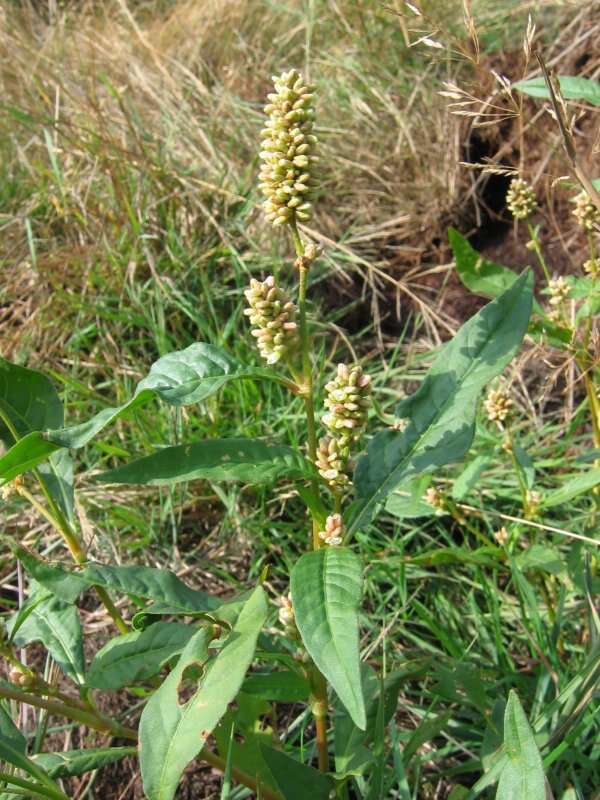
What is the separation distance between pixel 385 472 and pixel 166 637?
0.42 metres

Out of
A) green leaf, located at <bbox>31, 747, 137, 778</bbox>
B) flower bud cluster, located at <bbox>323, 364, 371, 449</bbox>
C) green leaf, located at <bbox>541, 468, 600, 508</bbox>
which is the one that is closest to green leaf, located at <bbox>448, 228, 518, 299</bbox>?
green leaf, located at <bbox>541, 468, 600, 508</bbox>

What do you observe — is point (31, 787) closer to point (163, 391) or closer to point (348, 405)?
point (163, 391)

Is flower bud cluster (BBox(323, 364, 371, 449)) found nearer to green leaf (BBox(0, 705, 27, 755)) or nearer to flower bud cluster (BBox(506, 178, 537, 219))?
green leaf (BBox(0, 705, 27, 755))

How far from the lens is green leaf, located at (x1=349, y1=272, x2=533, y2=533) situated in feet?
4.19

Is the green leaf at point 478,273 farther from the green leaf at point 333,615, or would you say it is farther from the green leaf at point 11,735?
the green leaf at point 11,735

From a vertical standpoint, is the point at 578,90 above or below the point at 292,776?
above

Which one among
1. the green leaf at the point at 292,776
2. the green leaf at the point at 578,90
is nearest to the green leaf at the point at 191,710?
the green leaf at the point at 292,776

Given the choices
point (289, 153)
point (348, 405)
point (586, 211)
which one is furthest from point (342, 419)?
point (586, 211)

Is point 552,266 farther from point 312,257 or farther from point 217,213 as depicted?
point 312,257

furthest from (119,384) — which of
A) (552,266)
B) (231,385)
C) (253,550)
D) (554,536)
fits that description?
(552,266)

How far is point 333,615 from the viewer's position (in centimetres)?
106

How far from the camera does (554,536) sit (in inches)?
84.7

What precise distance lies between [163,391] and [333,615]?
1.16 feet

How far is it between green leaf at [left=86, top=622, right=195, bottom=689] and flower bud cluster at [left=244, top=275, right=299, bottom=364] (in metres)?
0.45
